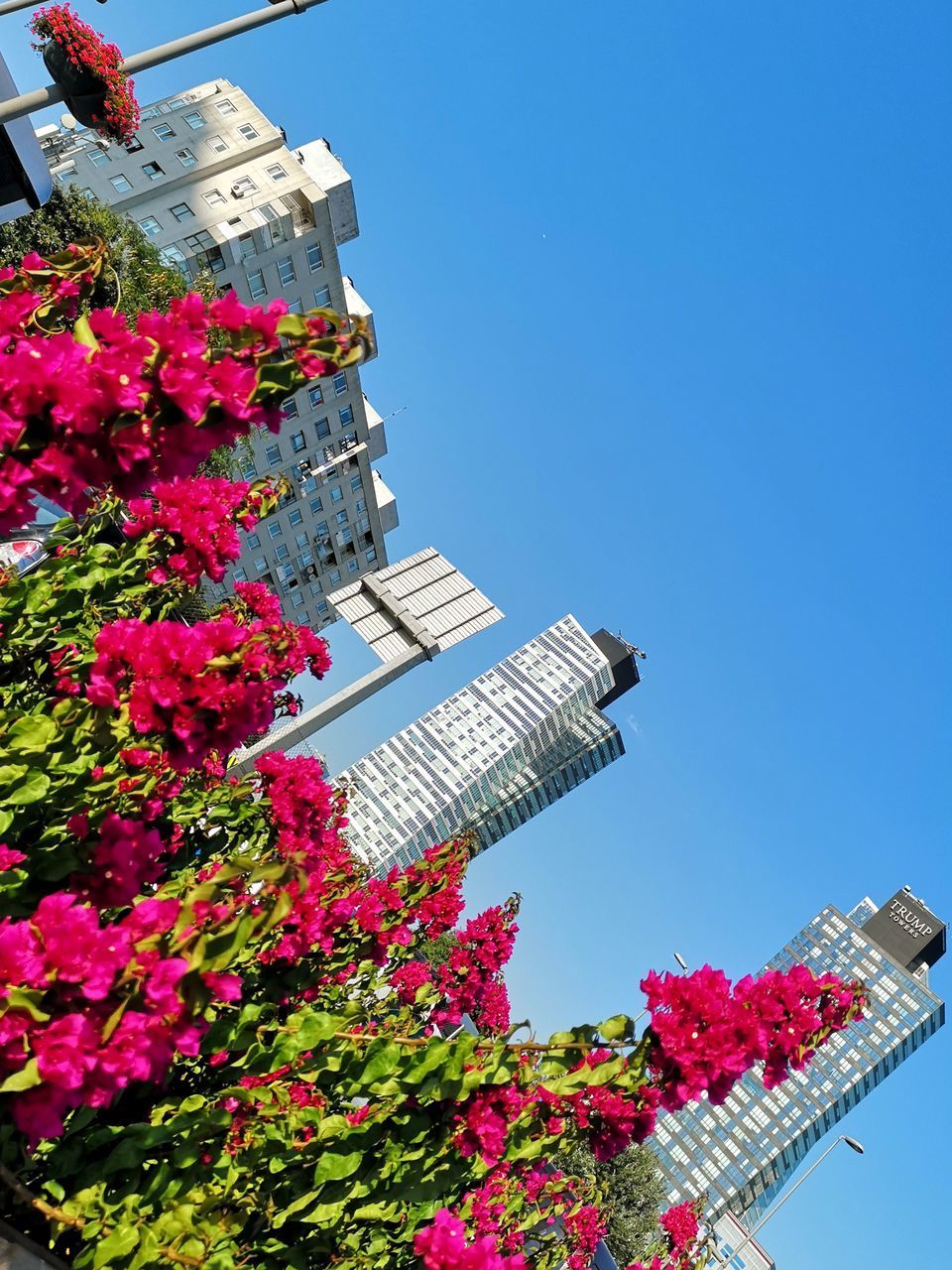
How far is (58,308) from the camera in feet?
13.2

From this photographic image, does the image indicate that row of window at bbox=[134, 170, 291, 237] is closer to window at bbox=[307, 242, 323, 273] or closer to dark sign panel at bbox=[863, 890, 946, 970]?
window at bbox=[307, 242, 323, 273]

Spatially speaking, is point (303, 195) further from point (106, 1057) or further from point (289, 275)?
point (106, 1057)

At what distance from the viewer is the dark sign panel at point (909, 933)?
175m

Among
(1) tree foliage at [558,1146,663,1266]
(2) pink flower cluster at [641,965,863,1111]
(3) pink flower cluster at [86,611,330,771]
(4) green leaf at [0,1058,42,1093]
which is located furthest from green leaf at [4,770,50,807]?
(1) tree foliage at [558,1146,663,1266]

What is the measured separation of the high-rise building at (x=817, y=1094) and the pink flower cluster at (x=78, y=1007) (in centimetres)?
17859

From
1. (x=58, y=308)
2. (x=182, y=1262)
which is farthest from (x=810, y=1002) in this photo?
(x=58, y=308)

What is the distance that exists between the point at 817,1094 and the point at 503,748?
103 m

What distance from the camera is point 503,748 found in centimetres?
15388

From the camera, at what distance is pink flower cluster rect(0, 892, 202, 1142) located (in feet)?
7.52

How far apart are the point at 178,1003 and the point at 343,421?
37980 millimetres

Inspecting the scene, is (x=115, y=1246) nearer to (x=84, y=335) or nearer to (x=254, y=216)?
(x=84, y=335)

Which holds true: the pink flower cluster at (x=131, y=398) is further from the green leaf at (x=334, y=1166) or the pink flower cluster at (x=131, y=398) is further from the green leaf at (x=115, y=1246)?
the green leaf at (x=334, y=1166)

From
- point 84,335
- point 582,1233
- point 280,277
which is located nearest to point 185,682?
point 84,335

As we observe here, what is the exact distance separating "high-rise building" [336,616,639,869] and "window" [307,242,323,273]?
409 feet
